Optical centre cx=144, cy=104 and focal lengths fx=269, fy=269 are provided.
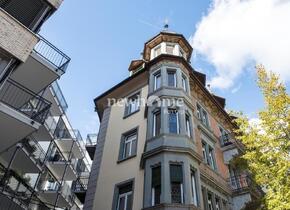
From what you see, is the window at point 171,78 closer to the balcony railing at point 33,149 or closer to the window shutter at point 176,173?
the window shutter at point 176,173

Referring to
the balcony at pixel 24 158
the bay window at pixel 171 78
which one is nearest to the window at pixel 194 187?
the bay window at pixel 171 78

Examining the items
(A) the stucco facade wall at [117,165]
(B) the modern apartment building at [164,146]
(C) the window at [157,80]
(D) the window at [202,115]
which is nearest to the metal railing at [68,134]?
(B) the modern apartment building at [164,146]

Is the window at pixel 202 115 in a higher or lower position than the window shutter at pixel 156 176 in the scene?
higher

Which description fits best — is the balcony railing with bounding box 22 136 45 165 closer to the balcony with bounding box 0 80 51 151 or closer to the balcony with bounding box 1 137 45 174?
the balcony with bounding box 1 137 45 174

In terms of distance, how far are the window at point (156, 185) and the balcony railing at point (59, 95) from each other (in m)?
12.4

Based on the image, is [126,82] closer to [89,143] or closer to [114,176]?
[89,143]

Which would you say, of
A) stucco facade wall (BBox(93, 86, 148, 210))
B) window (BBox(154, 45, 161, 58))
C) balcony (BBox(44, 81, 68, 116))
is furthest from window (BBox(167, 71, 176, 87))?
balcony (BBox(44, 81, 68, 116))

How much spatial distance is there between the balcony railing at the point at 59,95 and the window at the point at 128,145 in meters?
8.46

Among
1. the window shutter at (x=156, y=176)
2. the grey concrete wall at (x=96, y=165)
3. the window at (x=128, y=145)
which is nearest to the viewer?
the window shutter at (x=156, y=176)

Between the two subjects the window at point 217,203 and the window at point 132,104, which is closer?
the window at point 217,203

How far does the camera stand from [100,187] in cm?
1603

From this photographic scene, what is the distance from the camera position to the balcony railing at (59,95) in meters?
22.6

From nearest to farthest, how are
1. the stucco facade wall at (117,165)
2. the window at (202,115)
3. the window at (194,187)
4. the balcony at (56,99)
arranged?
the window at (194,187) → the stucco facade wall at (117,165) → the window at (202,115) → the balcony at (56,99)

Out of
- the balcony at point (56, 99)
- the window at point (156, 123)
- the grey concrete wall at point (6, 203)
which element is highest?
the balcony at point (56, 99)
